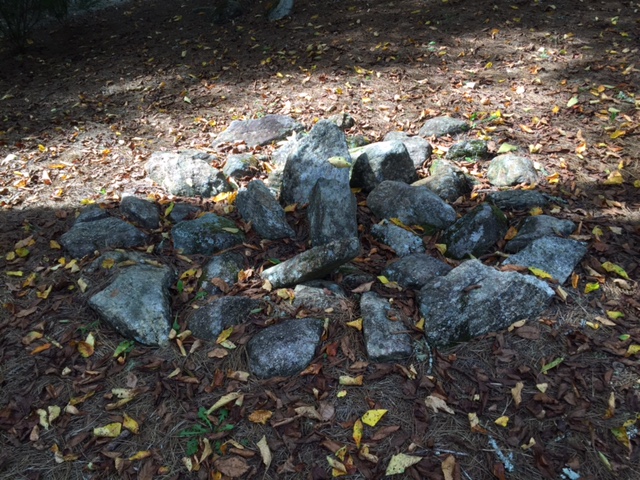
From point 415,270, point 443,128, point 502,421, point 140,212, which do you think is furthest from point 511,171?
point 140,212

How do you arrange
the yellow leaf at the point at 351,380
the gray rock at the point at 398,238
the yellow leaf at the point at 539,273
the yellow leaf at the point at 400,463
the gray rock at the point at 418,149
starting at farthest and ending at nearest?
the gray rock at the point at 418,149, the gray rock at the point at 398,238, the yellow leaf at the point at 539,273, the yellow leaf at the point at 351,380, the yellow leaf at the point at 400,463

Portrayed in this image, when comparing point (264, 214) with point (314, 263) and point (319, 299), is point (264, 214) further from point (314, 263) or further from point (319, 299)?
point (319, 299)

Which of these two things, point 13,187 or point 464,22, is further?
point 464,22

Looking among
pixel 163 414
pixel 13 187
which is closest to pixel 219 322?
pixel 163 414

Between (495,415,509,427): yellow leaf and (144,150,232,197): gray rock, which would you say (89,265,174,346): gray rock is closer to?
(144,150,232,197): gray rock

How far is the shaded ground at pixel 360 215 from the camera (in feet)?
7.63

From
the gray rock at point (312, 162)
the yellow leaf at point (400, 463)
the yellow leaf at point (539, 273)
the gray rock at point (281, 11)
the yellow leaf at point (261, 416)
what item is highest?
the gray rock at point (281, 11)

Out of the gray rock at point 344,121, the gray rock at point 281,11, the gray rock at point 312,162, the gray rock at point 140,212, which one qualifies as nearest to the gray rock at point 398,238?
the gray rock at point 312,162

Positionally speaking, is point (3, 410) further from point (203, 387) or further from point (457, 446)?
point (457, 446)

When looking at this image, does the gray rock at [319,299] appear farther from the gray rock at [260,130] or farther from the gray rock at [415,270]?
the gray rock at [260,130]

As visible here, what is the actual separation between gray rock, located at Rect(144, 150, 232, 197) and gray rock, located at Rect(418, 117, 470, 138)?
2005 mm

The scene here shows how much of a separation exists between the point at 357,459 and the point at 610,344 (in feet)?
4.83

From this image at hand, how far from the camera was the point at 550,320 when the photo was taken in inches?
108

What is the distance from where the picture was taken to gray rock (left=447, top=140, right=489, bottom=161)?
14.4 ft
